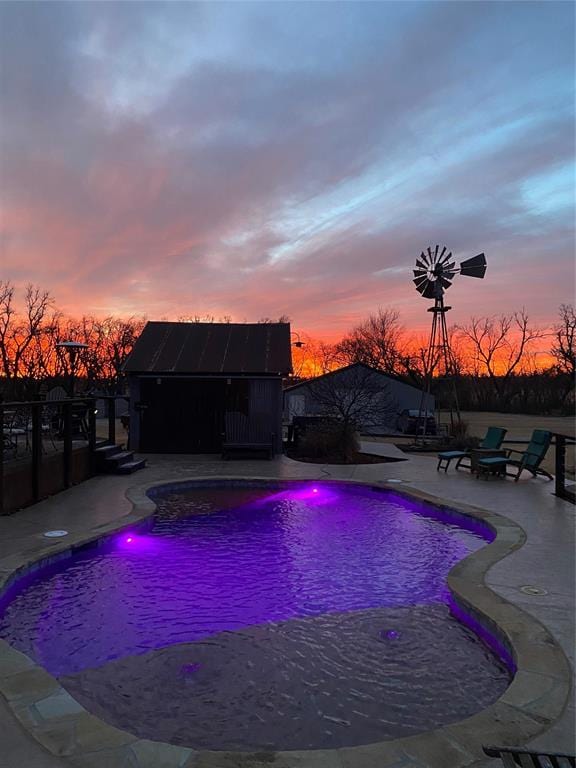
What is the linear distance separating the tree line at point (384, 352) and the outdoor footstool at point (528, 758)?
29495mm

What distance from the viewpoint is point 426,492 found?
8805mm

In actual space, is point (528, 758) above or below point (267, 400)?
below

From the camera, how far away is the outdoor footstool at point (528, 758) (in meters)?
2.02

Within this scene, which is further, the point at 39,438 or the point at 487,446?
the point at 487,446

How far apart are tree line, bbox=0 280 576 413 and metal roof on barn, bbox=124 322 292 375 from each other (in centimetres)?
1598

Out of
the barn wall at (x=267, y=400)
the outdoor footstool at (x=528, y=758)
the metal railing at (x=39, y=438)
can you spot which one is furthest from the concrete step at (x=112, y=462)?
the outdoor footstool at (x=528, y=758)

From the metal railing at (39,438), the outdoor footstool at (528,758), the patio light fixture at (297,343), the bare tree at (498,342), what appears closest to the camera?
the outdoor footstool at (528,758)

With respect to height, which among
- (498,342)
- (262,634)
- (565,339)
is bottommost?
(262,634)

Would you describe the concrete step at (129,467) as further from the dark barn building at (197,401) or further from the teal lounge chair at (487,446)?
the teal lounge chair at (487,446)

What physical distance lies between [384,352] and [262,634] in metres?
39.9

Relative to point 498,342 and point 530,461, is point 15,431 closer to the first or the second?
point 530,461

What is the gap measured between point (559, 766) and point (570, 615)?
6.78 ft

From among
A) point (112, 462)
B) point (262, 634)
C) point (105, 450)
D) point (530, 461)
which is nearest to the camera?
point (262, 634)

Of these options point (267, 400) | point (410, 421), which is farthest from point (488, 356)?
point (267, 400)
